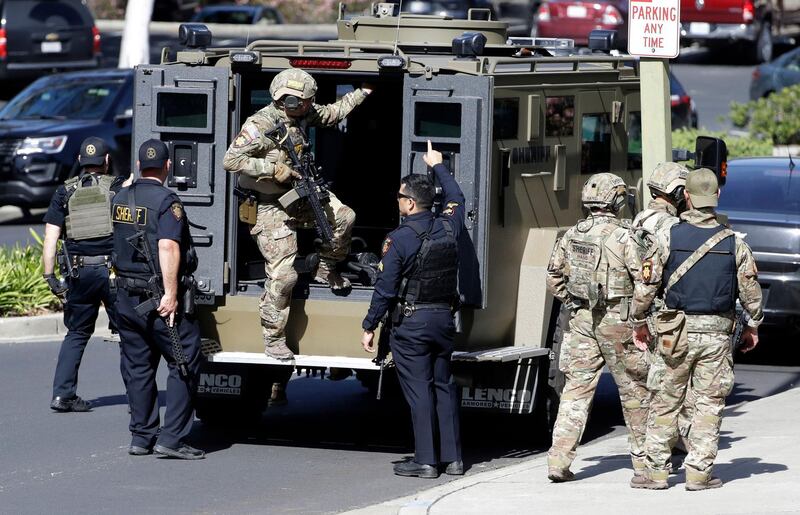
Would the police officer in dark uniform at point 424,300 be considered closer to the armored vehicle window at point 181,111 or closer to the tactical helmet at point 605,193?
the tactical helmet at point 605,193

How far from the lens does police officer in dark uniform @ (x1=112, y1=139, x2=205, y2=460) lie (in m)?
8.88

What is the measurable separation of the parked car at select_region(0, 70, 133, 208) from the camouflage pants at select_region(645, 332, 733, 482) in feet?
38.3

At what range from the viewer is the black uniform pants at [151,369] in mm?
9039

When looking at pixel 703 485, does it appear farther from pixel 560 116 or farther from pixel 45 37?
pixel 45 37

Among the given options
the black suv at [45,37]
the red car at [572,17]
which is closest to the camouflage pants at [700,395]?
the black suv at [45,37]

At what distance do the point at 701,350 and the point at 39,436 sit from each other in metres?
4.38

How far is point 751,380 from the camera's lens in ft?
40.0

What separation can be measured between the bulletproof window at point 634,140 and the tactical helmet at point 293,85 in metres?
2.76

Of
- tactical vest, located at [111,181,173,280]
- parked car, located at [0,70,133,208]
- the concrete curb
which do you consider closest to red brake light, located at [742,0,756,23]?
parked car, located at [0,70,133,208]

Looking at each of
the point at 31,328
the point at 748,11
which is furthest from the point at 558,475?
the point at 748,11

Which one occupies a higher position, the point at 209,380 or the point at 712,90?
the point at 712,90

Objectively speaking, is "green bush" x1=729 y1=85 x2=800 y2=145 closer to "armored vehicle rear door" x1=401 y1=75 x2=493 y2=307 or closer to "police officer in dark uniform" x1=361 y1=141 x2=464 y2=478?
"armored vehicle rear door" x1=401 y1=75 x2=493 y2=307

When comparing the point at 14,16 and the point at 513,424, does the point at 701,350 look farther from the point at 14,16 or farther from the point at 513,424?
the point at 14,16


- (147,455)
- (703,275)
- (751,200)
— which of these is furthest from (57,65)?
(703,275)
